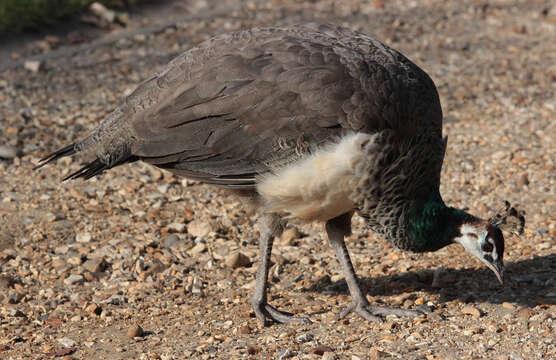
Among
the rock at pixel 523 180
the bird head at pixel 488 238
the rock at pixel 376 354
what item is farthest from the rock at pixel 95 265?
the rock at pixel 523 180

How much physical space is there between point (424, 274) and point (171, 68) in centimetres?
212

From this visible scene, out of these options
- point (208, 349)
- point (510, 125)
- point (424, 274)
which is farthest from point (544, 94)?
point (208, 349)

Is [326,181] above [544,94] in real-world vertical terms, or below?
above

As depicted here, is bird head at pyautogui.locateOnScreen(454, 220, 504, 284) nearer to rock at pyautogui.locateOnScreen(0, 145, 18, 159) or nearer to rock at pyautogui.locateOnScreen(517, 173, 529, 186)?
rock at pyautogui.locateOnScreen(517, 173, 529, 186)

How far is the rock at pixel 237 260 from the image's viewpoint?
5.43 metres

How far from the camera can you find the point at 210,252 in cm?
563

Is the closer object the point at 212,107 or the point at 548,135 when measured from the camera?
the point at 212,107

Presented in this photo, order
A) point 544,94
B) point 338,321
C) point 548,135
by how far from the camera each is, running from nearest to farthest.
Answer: point 338,321 < point 548,135 < point 544,94

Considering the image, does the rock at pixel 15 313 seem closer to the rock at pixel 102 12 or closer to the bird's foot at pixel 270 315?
the bird's foot at pixel 270 315

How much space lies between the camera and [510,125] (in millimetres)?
7473

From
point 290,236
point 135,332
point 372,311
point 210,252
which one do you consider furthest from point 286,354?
point 290,236

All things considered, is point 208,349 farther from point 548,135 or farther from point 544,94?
point 544,94

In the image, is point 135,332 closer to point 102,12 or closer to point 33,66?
point 33,66

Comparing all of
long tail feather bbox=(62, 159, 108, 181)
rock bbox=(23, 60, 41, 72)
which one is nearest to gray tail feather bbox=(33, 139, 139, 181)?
long tail feather bbox=(62, 159, 108, 181)
